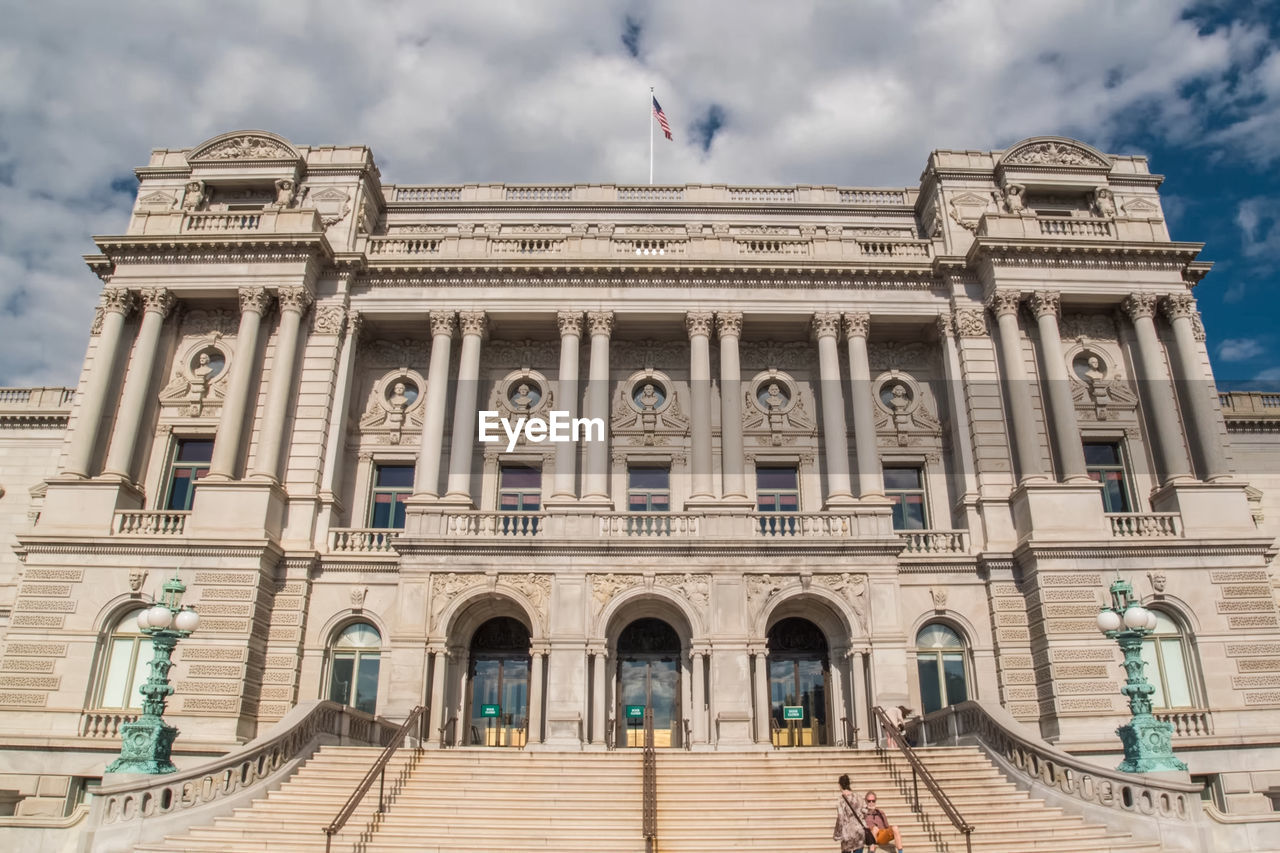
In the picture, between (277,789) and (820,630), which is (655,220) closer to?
(820,630)

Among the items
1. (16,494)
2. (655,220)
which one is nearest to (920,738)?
(655,220)

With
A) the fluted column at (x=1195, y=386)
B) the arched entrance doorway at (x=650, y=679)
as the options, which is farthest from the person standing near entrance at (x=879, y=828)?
the fluted column at (x=1195, y=386)

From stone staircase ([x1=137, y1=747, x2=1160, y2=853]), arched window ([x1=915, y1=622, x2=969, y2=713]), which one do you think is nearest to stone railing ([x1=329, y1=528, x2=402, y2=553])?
stone staircase ([x1=137, y1=747, x2=1160, y2=853])

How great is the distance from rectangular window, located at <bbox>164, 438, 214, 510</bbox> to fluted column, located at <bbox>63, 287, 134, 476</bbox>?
93.8 inches

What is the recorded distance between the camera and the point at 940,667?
27.4 metres

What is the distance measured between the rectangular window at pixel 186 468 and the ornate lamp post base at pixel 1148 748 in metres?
26.2

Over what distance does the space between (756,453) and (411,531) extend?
12.0m

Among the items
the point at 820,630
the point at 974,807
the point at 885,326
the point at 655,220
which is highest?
the point at 655,220

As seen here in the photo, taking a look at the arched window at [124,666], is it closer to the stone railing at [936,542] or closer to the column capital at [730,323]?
the column capital at [730,323]

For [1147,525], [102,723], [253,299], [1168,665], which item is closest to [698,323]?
[253,299]

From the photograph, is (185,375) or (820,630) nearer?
(820,630)

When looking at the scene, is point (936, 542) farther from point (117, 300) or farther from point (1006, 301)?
point (117, 300)

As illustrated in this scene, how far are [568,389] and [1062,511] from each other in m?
15.7

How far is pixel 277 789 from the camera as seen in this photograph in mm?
18500
